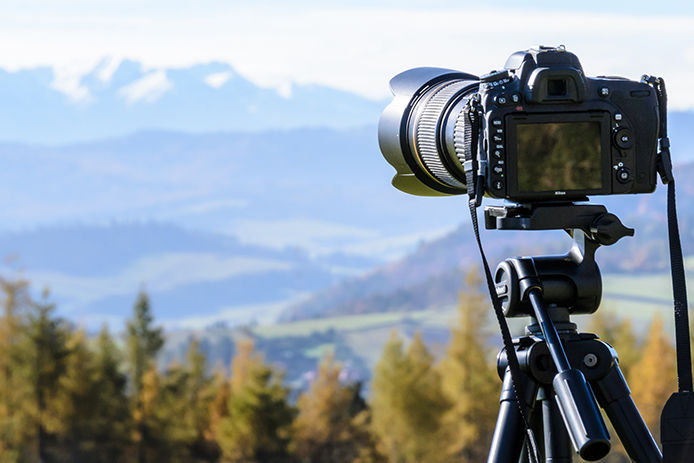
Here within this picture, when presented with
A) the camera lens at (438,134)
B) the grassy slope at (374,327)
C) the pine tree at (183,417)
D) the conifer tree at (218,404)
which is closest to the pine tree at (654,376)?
the conifer tree at (218,404)

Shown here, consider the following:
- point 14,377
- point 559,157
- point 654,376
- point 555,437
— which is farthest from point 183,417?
point 559,157

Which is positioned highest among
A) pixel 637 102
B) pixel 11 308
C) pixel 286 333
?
pixel 637 102

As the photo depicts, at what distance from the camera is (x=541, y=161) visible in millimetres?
2268

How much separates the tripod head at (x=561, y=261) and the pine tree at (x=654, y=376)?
29.8 m

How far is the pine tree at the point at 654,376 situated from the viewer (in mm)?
31877

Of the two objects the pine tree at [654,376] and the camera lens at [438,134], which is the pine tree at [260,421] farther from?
the camera lens at [438,134]

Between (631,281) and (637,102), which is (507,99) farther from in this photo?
(631,281)

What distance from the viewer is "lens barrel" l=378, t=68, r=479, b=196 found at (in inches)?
104

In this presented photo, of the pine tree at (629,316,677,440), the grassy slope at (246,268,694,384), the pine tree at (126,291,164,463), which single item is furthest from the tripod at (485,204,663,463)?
the grassy slope at (246,268,694,384)

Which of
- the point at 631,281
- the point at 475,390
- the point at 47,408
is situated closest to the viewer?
the point at 47,408

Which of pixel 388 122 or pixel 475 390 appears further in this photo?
pixel 475 390

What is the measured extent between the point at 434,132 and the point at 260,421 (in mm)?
26352

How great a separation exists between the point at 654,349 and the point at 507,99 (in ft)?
113

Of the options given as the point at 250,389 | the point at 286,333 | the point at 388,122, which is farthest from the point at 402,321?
the point at 388,122
